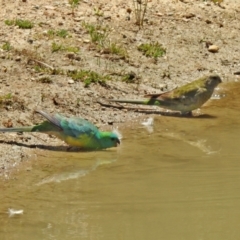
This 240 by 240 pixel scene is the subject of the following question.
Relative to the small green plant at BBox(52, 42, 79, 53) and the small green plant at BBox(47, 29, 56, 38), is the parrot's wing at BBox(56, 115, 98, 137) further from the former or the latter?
the small green plant at BBox(47, 29, 56, 38)

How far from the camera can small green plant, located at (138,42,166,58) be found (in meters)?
11.5

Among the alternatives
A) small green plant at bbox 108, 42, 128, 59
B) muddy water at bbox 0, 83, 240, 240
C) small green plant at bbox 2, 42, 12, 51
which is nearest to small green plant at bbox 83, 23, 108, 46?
small green plant at bbox 108, 42, 128, 59

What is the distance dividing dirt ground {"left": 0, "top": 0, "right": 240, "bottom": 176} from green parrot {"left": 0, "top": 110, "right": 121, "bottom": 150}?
17 centimetres

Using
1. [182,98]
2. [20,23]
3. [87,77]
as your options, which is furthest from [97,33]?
[182,98]

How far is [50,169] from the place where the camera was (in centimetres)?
763

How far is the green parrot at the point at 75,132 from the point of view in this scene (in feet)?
26.6

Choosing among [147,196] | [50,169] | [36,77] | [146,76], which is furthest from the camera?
[146,76]

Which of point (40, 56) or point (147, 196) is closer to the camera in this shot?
point (147, 196)

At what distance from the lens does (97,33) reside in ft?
37.6

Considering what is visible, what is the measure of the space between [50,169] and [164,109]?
2743mm

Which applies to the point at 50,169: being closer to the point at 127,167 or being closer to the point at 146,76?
the point at 127,167

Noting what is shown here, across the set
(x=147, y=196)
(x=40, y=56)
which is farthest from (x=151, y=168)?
(x=40, y=56)

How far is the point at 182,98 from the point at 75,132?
202 centimetres

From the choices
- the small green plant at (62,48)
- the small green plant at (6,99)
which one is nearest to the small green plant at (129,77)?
the small green plant at (62,48)
